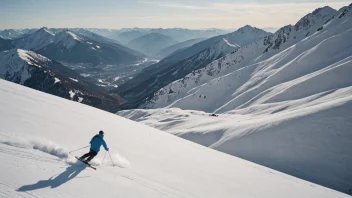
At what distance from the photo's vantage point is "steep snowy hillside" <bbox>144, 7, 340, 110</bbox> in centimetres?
7831

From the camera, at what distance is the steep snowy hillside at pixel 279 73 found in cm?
7831

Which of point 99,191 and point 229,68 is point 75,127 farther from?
point 229,68

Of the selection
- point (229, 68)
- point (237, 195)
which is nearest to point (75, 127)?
point (237, 195)

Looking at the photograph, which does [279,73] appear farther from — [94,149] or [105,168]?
[105,168]

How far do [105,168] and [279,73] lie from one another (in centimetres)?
10594

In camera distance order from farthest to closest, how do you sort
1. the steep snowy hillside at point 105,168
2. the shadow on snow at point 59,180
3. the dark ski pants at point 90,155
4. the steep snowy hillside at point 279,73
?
the steep snowy hillside at point 279,73 < the dark ski pants at point 90,155 < the steep snowy hillside at point 105,168 < the shadow on snow at point 59,180

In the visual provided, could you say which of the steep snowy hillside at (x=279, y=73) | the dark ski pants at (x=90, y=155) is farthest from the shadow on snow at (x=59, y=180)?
the steep snowy hillside at (x=279, y=73)

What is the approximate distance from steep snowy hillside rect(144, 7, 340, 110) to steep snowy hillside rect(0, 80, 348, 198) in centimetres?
5345

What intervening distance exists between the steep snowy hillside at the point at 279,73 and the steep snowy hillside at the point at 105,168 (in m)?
53.4

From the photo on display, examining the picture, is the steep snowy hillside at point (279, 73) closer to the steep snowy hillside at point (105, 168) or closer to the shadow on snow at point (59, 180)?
the steep snowy hillside at point (105, 168)

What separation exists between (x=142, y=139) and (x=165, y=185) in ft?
30.3

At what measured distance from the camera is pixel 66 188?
1084 cm

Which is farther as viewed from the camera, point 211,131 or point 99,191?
point 211,131

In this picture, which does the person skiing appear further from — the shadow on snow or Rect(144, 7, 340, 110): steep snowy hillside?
Rect(144, 7, 340, 110): steep snowy hillside
